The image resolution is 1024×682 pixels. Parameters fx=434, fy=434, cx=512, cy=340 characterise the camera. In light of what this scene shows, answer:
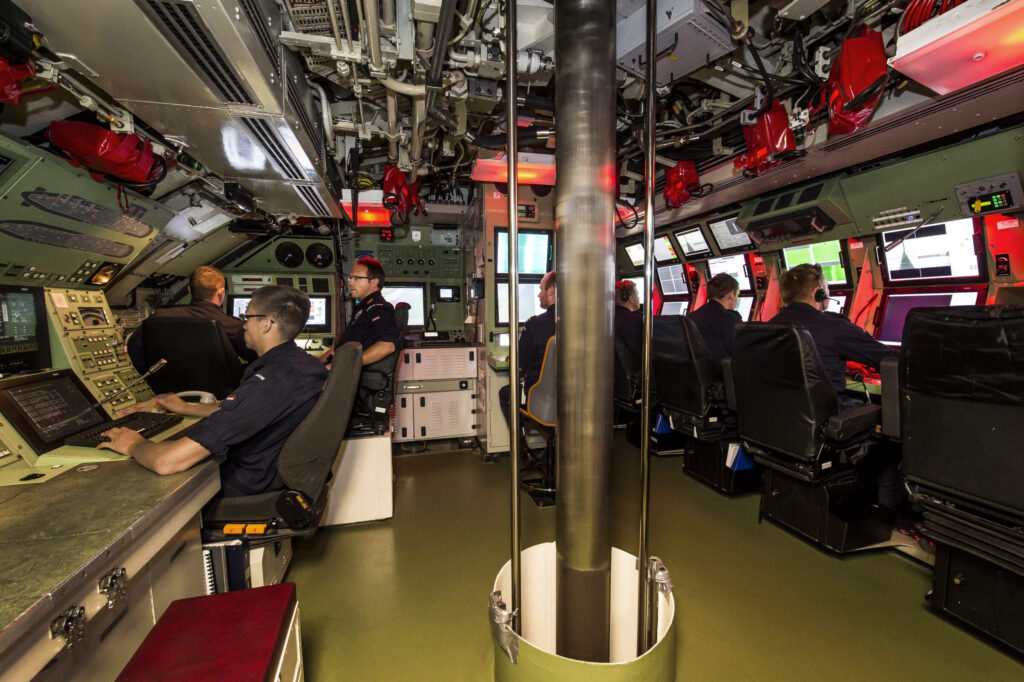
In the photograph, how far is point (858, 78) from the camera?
2.04m

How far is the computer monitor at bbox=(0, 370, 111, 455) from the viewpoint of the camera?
1.44 metres

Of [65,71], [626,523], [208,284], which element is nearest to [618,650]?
[626,523]

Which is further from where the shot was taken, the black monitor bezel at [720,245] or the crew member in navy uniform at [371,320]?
the black monitor bezel at [720,245]

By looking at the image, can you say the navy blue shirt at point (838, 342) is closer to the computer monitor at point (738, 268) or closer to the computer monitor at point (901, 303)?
the computer monitor at point (901, 303)

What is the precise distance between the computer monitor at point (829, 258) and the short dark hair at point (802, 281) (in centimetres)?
87

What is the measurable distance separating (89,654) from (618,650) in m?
1.46

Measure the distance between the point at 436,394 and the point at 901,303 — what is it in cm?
371

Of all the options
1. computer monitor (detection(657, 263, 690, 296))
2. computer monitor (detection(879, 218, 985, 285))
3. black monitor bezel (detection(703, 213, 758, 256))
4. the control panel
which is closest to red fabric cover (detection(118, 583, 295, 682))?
the control panel

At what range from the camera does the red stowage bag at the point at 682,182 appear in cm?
366

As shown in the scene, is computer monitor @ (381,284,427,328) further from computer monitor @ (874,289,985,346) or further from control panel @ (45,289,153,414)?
computer monitor @ (874,289,985,346)

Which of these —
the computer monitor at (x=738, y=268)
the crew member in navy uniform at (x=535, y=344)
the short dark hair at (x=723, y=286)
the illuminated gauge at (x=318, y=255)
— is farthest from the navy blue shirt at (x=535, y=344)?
the illuminated gauge at (x=318, y=255)

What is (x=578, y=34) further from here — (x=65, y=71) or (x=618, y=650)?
(x=65, y=71)

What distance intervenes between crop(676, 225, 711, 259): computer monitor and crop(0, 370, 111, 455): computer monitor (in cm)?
488

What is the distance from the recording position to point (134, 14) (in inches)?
46.3
